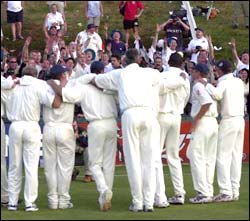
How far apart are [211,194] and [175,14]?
13264 mm

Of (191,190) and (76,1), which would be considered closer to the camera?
(191,190)

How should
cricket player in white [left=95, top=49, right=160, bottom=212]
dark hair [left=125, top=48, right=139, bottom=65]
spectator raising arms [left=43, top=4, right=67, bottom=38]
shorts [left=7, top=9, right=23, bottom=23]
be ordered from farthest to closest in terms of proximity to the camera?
shorts [left=7, top=9, right=23, bottom=23] < spectator raising arms [left=43, top=4, right=67, bottom=38] < dark hair [left=125, top=48, right=139, bottom=65] < cricket player in white [left=95, top=49, right=160, bottom=212]


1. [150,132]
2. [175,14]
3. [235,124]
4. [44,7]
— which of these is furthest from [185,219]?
[44,7]

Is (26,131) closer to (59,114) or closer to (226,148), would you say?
(59,114)

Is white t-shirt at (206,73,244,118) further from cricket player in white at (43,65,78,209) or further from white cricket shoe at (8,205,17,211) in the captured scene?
white cricket shoe at (8,205,17,211)

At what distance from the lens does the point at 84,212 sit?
16938mm

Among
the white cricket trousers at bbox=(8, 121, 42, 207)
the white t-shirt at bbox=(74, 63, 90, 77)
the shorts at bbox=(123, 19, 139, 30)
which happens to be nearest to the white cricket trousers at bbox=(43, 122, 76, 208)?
the white cricket trousers at bbox=(8, 121, 42, 207)

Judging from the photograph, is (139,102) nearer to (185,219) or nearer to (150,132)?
(150,132)

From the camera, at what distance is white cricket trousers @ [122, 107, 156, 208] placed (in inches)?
661

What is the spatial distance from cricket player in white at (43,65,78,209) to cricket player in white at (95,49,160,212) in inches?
32.2

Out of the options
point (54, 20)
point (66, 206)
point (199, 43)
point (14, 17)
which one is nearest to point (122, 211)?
point (66, 206)

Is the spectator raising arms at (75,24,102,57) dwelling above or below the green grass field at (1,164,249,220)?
above

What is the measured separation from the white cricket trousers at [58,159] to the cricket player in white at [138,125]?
0.96 metres

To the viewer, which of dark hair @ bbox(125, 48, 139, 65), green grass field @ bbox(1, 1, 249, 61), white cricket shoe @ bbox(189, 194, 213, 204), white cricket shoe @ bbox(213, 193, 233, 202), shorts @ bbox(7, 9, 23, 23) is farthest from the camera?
green grass field @ bbox(1, 1, 249, 61)
